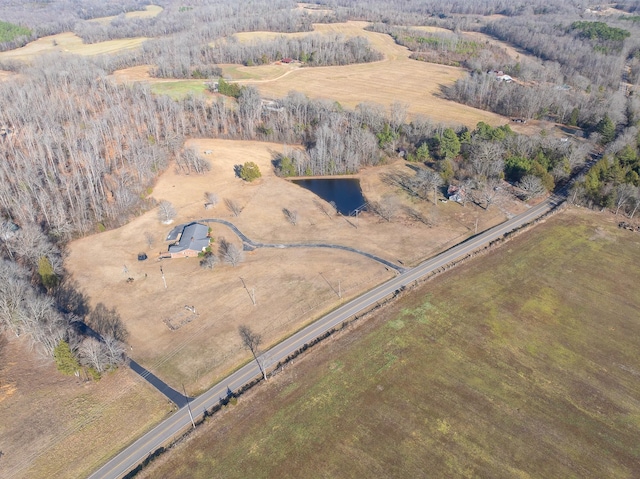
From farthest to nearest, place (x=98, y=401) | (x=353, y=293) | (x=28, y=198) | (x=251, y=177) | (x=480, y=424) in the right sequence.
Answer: (x=251, y=177)
(x=28, y=198)
(x=353, y=293)
(x=98, y=401)
(x=480, y=424)

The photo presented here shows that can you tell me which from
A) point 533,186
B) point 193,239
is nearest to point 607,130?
point 533,186

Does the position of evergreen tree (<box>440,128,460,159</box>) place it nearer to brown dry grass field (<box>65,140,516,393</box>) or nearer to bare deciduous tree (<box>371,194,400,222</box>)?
brown dry grass field (<box>65,140,516,393</box>)

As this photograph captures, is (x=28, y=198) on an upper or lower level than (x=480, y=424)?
upper

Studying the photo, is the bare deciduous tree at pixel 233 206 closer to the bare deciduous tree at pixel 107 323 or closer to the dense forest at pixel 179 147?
the dense forest at pixel 179 147

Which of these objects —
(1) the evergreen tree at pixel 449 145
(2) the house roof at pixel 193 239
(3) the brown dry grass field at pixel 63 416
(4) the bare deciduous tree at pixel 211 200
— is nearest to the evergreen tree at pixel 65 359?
(3) the brown dry grass field at pixel 63 416

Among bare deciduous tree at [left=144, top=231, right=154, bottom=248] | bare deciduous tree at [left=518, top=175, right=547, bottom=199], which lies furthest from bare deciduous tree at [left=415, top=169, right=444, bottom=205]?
bare deciduous tree at [left=144, top=231, right=154, bottom=248]

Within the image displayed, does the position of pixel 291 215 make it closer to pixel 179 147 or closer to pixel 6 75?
pixel 179 147

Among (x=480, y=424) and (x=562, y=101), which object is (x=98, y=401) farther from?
(x=562, y=101)

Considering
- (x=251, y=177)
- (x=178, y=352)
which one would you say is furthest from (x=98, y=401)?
(x=251, y=177)
